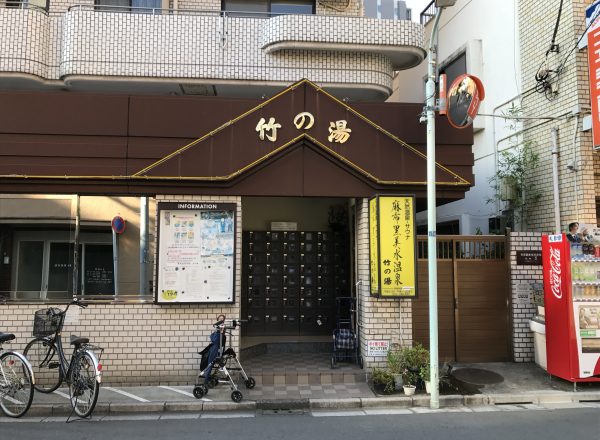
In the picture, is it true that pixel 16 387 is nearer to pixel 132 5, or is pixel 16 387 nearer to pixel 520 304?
pixel 132 5

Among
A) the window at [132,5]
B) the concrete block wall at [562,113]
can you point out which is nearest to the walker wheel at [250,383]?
the concrete block wall at [562,113]

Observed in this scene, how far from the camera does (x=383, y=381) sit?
27.0ft

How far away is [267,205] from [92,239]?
466cm

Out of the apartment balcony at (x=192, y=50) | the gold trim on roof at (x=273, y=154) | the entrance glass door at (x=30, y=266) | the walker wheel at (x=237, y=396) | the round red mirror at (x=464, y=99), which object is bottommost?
the walker wheel at (x=237, y=396)

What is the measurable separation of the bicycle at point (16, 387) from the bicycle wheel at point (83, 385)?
65cm

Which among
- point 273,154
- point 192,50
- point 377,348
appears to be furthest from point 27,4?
point 377,348

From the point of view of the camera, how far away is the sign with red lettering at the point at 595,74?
912 cm

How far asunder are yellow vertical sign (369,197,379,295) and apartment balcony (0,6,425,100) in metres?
3.69

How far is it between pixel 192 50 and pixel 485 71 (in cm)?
812

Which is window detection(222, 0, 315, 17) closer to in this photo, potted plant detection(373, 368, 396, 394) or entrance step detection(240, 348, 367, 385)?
entrance step detection(240, 348, 367, 385)

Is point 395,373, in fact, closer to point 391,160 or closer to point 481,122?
point 391,160

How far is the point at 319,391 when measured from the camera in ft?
27.5

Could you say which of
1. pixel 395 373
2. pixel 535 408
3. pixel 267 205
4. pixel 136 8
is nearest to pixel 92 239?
pixel 267 205

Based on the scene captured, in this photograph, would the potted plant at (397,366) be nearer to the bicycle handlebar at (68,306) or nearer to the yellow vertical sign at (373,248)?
the yellow vertical sign at (373,248)
